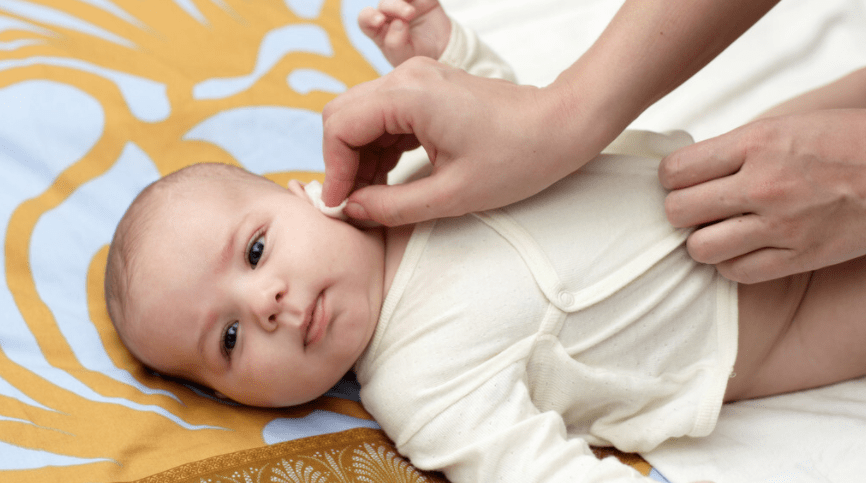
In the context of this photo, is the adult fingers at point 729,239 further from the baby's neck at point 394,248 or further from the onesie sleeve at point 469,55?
the onesie sleeve at point 469,55

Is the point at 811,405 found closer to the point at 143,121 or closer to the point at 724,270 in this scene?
the point at 724,270

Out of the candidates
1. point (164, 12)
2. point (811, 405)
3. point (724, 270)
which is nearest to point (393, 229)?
point (724, 270)

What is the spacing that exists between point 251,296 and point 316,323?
11 centimetres

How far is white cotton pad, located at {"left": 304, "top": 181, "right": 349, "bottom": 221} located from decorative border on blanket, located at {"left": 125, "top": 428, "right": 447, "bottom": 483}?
36cm

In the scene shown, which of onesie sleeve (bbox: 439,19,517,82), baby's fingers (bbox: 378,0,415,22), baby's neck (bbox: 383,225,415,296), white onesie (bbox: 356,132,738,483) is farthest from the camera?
onesie sleeve (bbox: 439,19,517,82)

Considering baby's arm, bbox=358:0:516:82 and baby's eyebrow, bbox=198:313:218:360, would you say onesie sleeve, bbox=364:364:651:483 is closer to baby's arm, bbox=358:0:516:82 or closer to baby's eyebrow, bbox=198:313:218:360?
baby's eyebrow, bbox=198:313:218:360

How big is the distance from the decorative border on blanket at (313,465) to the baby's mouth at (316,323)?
16cm

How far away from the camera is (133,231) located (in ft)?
3.94

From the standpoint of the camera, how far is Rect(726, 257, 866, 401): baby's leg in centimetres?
121

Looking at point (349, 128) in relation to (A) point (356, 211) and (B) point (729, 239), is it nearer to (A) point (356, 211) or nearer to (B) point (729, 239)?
(A) point (356, 211)

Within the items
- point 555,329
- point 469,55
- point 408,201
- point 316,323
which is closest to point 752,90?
point 469,55

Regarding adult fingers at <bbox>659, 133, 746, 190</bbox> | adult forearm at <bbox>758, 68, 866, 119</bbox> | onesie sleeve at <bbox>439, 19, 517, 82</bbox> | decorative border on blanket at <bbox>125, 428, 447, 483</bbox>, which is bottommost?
decorative border on blanket at <bbox>125, 428, 447, 483</bbox>

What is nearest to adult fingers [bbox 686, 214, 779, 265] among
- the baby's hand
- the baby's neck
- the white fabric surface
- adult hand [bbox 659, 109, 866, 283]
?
adult hand [bbox 659, 109, 866, 283]

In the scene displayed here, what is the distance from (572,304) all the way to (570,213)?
0.15 m
